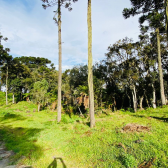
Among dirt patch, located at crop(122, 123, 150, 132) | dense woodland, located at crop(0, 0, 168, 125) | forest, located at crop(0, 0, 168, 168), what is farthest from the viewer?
dense woodland, located at crop(0, 0, 168, 125)

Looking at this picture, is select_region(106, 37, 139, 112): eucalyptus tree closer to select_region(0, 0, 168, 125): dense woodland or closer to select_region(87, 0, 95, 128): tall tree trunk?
select_region(0, 0, 168, 125): dense woodland

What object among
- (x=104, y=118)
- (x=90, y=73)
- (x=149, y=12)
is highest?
(x=149, y=12)

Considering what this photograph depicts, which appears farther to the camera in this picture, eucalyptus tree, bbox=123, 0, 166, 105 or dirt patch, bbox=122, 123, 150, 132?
eucalyptus tree, bbox=123, 0, 166, 105

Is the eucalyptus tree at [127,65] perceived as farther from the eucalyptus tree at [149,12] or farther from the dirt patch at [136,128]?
the dirt patch at [136,128]

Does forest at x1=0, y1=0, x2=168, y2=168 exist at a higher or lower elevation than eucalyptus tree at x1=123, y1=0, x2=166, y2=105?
lower

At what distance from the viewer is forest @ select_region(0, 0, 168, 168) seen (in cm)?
347

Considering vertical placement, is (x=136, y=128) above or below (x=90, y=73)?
below

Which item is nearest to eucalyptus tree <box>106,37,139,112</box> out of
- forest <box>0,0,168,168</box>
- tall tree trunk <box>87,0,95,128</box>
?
forest <box>0,0,168,168</box>

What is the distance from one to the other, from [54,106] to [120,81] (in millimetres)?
14093

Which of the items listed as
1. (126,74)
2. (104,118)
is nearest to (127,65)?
(126,74)

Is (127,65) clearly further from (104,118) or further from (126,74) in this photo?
(104,118)

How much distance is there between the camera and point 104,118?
360 inches

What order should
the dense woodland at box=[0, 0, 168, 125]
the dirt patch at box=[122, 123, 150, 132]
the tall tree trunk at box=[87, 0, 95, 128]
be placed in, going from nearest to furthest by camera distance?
the dirt patch at box=[122, 123, 150, 132] < the tall tree trunk at box=[87, 0, 95, 128] < the dense woodland at box=[0, 0, 168, 125]

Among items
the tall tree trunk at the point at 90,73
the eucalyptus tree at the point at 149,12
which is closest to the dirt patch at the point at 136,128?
the tall tree trunk at the point at 90,73
